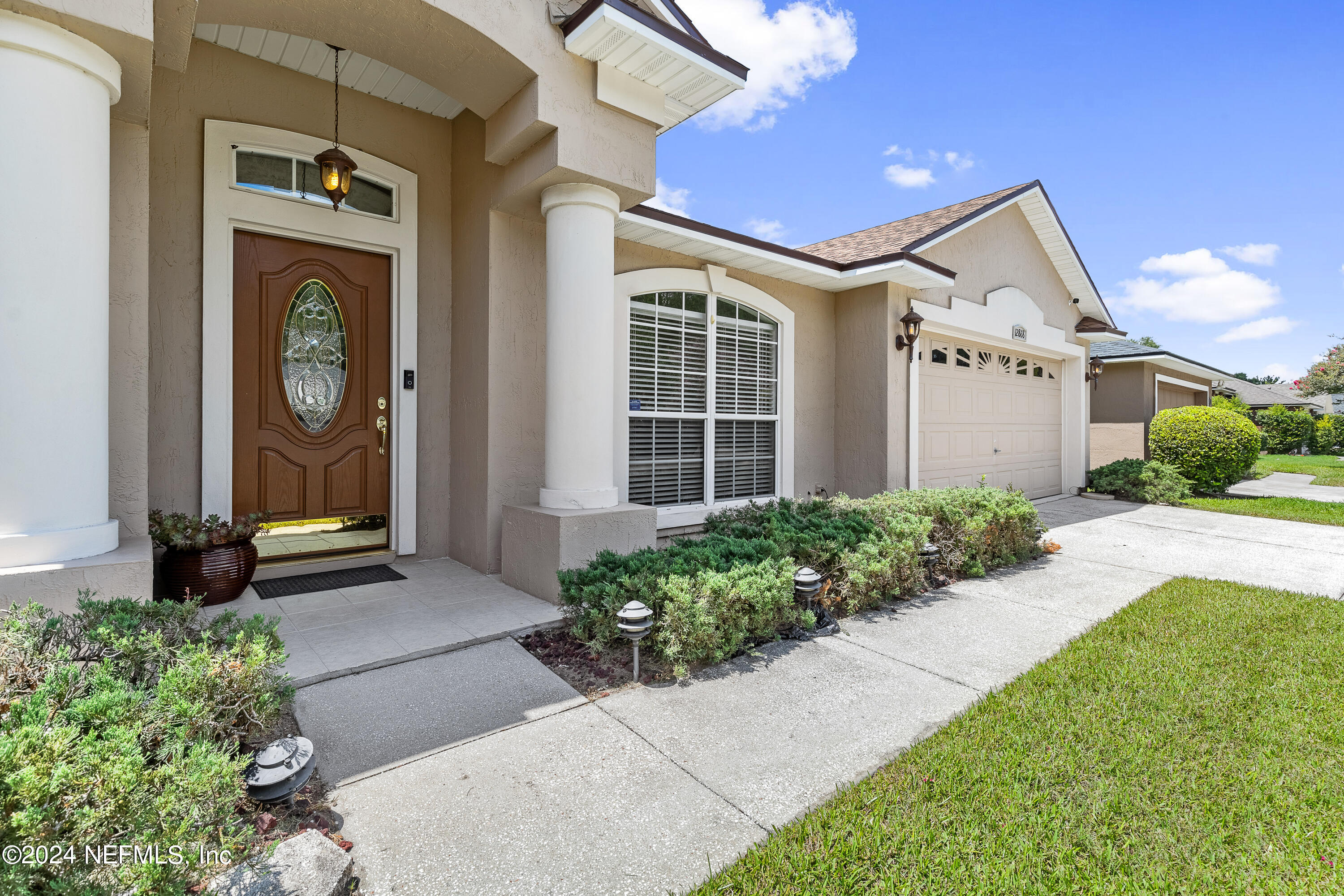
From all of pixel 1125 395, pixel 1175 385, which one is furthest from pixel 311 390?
pixel 1175 385

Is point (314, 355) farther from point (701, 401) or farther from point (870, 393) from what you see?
point (870, 393)

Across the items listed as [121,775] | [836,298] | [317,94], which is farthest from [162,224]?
[836,298]

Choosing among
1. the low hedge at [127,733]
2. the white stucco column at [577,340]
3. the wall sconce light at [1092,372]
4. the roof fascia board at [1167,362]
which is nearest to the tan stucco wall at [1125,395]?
the roof fascia board at [1167,362]

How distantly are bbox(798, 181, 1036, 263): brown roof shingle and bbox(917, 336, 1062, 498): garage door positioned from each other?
4.40 feet

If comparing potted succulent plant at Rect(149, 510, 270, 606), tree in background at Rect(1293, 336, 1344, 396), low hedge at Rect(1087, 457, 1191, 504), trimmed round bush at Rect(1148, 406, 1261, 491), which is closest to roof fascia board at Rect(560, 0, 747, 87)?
potted succulent plant at Rect(149, 510, 270, 606)

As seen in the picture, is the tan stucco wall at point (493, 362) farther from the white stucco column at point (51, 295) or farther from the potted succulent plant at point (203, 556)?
the white stucco column at point (51, 295)

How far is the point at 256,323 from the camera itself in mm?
4746

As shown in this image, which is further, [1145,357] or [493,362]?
[1145,357]

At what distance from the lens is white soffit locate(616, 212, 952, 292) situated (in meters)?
5.63

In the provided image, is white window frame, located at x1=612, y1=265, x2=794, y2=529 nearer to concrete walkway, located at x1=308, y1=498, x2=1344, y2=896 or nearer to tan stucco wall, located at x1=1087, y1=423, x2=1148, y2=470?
concrete walkway, located at x1=308, y1=498, x2=1344, y2=896

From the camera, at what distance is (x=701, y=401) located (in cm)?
650

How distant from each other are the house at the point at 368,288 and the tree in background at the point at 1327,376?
44233mm

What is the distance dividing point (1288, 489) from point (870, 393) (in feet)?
36.1

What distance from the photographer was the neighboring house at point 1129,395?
1298cm
